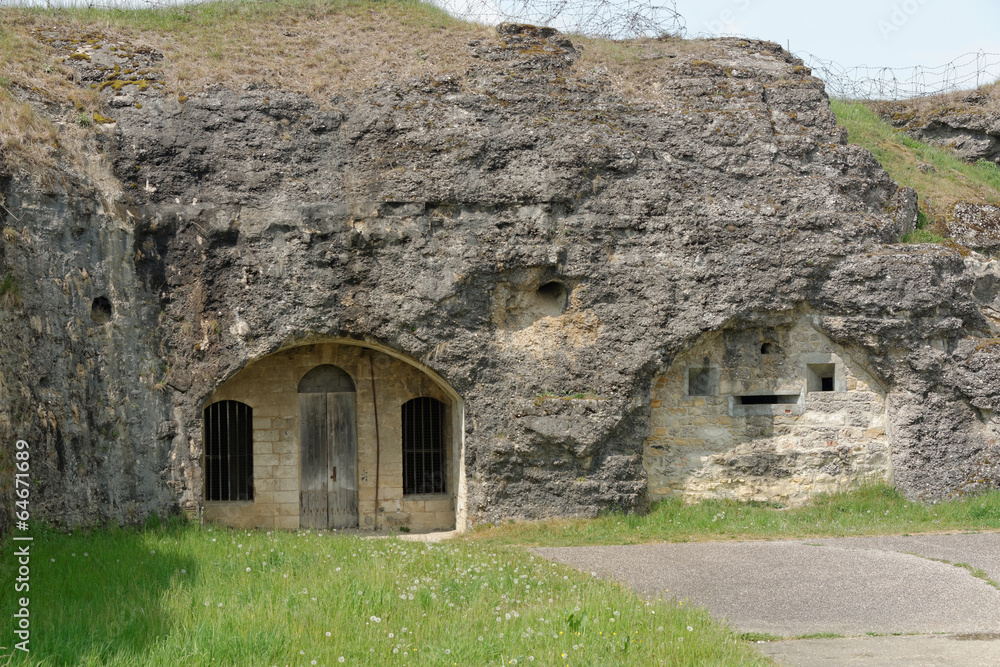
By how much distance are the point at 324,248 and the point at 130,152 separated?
289cm

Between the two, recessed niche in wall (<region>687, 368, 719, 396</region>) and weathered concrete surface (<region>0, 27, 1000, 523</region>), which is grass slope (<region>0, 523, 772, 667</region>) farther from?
recessed niche in wall (<region>687, 368, 719, 396</region>)

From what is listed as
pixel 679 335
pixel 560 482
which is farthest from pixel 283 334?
pixel 679 335

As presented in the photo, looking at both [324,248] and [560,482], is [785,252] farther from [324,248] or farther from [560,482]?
[324,248]

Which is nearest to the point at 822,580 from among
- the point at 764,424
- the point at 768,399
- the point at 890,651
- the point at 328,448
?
the point at 890,651

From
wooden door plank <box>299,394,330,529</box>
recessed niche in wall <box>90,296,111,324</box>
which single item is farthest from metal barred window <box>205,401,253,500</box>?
recessed niche in wall <box>90,296,111,324</box>

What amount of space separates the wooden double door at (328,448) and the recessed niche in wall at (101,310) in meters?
3.10

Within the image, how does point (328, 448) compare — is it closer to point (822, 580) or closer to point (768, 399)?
point (768, 399)

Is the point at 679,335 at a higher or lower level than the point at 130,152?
lower

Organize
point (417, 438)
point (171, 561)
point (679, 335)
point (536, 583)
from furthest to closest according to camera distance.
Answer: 1. point (417, 438)
2. point (679, 335)
3. point (171, 561)
4. point (536, 583)

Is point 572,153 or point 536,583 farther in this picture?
point 572,153

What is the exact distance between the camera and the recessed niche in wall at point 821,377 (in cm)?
1310

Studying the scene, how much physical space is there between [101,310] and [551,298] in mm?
5952

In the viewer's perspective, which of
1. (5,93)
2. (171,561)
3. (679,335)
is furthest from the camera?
(679,335)

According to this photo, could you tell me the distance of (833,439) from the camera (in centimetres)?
1295
